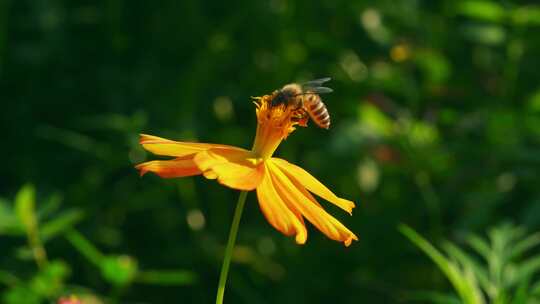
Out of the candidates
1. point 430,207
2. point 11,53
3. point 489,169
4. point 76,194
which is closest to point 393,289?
point 430,207

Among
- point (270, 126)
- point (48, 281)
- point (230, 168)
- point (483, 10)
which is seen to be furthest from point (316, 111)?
point (483, 10)

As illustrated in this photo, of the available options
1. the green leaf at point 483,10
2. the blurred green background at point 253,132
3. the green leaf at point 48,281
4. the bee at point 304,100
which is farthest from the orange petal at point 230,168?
the green leaf at point 483,10

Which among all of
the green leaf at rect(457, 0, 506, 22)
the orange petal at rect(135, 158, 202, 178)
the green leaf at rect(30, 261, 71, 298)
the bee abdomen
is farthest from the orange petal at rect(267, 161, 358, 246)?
the green leaf at rect(457, 0, 506, 22)

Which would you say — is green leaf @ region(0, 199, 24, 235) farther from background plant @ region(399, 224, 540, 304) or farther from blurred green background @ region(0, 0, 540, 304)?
background plant @ region(399, 224, 540, 304)

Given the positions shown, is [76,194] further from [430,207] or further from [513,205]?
Answer: [513,205]

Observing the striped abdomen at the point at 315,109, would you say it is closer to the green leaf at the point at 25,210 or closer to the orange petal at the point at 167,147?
the orange petal at the point at 167,147

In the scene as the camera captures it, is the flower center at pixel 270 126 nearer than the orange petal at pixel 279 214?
No

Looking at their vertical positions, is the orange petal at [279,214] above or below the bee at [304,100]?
below
